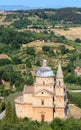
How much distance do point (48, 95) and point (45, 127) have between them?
16.8ft

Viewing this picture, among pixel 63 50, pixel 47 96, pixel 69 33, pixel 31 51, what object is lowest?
pixel 69 33

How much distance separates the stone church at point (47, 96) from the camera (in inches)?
1672

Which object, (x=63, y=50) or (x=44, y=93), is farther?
(x=63, y=50)

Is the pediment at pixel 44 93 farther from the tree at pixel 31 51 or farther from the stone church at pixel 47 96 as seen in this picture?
the tree at pixel 31 51

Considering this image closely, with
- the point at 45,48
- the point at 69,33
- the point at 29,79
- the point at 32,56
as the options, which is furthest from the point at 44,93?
the point at 69,33

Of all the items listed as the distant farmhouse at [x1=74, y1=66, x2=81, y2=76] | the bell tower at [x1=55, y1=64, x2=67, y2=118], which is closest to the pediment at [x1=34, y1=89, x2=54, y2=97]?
the bell tower at [x1=55, y1=64, x2=67, y2=118]

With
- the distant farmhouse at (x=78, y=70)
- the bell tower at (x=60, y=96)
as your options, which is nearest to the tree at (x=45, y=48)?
the distant farmhouse at (x=78, y=70)

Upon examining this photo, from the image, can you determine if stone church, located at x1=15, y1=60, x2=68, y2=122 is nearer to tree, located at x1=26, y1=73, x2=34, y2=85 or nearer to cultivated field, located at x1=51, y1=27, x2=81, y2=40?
tree, located at x1=26, y1=73, x2=34, y2=85

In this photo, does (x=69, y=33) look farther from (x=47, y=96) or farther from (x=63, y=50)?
Result: (x=47, y=96)

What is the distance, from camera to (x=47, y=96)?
140 ft

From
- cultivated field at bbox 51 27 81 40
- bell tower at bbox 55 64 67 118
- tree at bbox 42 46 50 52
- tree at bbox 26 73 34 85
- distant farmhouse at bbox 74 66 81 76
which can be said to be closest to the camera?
bell tower at bbox 55 64 67 118

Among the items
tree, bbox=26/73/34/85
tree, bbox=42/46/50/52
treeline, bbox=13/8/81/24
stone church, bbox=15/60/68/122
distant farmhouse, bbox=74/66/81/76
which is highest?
stone church, bbox=15/60/68/122

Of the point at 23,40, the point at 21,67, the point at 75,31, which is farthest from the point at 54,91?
the point at 75,31

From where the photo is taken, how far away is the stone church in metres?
42.5
